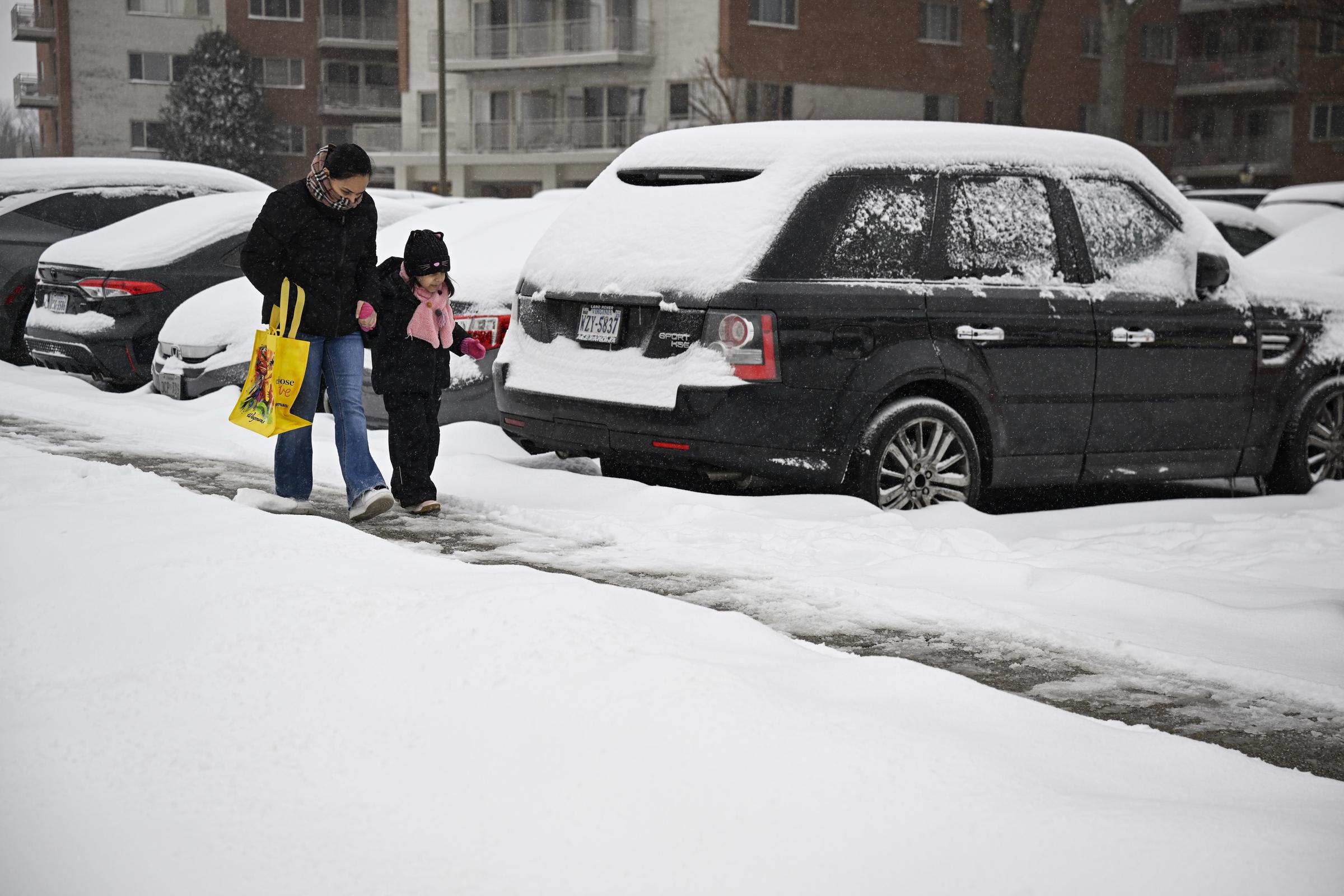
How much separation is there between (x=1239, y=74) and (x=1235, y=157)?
122 inches

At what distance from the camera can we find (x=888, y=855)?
298 cm

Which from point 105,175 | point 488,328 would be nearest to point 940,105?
point 105,175

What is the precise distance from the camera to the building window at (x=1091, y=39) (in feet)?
178

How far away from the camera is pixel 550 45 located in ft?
168

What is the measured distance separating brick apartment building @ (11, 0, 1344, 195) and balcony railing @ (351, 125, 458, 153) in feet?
0.26

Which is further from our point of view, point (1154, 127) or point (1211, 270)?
point (1154, 127)

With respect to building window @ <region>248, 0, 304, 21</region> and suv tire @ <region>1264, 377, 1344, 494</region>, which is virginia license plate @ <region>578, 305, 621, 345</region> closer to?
suv tire @ <region>1264, 377, 1344, 494</region>

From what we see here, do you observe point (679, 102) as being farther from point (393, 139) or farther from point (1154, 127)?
point (1154, 127)

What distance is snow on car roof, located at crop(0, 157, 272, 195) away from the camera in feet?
44.4

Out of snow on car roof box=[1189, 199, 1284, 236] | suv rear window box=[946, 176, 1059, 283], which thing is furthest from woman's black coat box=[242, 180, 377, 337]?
snow on car roof box=[1189, 199, 1284, 236]

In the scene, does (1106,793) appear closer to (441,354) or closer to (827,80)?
(441,354)

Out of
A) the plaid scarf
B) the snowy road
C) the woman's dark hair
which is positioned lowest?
the snowy road

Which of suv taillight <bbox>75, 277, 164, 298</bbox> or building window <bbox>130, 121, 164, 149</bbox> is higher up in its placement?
building window <bbox>130, 121, 164, 149</bbox>

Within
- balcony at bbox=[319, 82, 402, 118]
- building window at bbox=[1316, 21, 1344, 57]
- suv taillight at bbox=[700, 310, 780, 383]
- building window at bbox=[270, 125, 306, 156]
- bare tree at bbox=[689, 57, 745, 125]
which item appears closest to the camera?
suv taillight at bbox=[700, 310, 780, 383]
